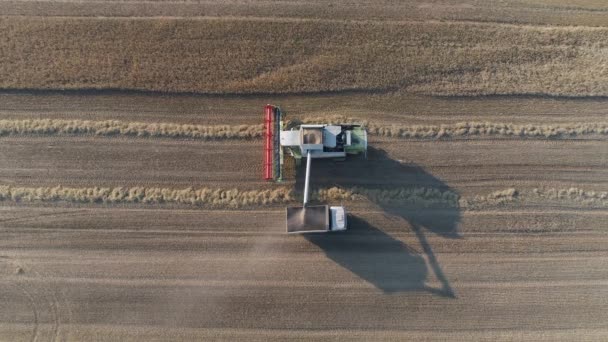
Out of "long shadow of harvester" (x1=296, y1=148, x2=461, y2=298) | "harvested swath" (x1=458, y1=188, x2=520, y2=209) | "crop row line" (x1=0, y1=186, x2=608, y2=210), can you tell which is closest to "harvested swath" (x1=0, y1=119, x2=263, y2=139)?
"crop row line" (x1=0, y1=186, x2=608, y2=210)

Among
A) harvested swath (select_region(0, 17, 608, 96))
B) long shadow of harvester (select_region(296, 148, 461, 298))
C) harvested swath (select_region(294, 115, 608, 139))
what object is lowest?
long shadow of harvester (select_region(296, 148, 461, 298))

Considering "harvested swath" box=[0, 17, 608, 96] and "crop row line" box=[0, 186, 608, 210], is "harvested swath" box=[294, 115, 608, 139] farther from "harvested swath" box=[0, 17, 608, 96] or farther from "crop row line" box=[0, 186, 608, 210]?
"crop row line" box=[0, 186, 608, 210]

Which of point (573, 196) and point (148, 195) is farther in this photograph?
point (573, 196)

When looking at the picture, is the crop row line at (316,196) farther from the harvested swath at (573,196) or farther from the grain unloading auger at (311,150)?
the grain unloading auger at (311,150)

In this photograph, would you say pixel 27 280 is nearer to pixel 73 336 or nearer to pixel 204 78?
pixel 73 336

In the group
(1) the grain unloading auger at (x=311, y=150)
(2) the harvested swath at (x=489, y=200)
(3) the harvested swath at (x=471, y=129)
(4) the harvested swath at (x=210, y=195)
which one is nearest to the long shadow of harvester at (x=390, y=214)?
(4) the harvested swath at (x=210, y=195)

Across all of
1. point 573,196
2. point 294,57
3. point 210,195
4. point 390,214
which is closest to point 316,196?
point 390,214

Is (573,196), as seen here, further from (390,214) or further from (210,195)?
(210,195)
